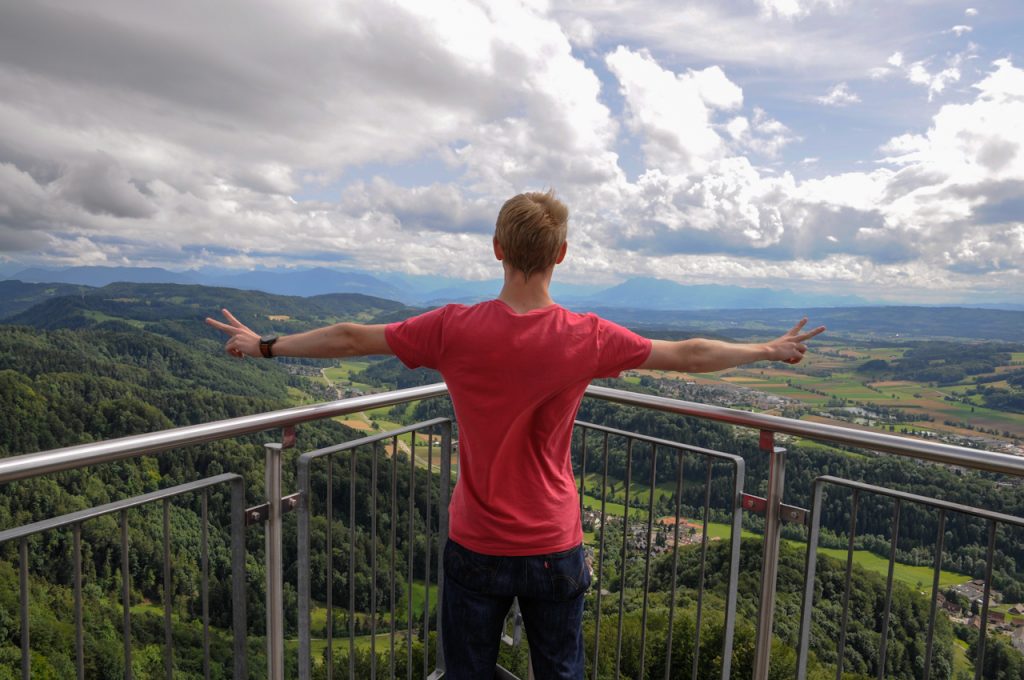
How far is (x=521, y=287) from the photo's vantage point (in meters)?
1.59

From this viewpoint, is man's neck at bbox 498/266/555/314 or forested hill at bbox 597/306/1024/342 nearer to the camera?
man's neck at bbox 498/266/555/314

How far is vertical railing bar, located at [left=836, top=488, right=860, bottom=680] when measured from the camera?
2068mm

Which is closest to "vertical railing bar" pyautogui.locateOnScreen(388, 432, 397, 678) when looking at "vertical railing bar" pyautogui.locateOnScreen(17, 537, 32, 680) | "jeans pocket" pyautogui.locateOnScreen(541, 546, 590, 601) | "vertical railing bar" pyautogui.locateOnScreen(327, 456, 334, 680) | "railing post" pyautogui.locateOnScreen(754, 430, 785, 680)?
"vertical railing bar" pyautogui.locateOnScreen(327, 456, 334, 680)

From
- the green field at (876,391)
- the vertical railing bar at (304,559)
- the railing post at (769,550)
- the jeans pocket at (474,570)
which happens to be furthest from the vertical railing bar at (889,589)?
the green field at (876,391)

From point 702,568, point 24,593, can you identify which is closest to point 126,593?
point 24,593

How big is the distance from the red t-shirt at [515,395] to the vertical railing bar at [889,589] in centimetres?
112

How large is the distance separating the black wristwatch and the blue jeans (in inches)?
35.9

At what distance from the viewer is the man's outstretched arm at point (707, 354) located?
5.59 feet

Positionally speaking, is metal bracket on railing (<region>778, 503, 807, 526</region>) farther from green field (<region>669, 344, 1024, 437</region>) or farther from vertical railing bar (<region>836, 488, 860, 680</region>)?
green field (<region>669, 344, 1024, 437</region>)

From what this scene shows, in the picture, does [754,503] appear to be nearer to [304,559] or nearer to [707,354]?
[707,354]

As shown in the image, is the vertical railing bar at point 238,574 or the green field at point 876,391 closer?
the vertical railing bar at point 238,574

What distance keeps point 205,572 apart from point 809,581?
7.04ft

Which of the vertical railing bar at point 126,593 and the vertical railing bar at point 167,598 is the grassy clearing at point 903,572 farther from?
the vertical railing bar at point 126,593

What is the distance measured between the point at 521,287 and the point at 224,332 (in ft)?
3.93
